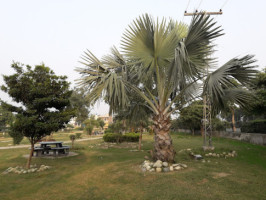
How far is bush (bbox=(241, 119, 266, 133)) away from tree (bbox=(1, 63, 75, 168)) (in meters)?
17.0

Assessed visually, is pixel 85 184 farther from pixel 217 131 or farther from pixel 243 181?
pixel 217 131

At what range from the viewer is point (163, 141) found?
7.32m

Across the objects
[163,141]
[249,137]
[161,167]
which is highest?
[163,141]

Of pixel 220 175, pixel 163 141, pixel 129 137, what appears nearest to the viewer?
pixel 220 175

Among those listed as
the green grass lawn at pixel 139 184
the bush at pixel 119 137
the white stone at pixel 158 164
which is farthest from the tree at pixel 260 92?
the bush at pixel 119 137

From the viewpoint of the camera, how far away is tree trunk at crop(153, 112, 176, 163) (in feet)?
24.0

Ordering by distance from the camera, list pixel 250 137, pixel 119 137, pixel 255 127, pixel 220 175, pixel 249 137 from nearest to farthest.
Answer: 1. pixel 220 175
2. pixel 255 127
3. pixel 250 137
4. pixel 249 137
5. pixel 119 137

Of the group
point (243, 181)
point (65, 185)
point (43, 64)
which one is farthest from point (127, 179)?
point (43, 64)

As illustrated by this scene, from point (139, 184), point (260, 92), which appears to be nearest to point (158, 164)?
point (139, 184)

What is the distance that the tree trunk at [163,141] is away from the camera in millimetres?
7328

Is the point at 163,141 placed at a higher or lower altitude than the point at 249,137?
higher

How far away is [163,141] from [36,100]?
18.4ft

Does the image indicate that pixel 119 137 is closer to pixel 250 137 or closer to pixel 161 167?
pixel 161 167

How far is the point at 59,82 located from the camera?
8555mm
